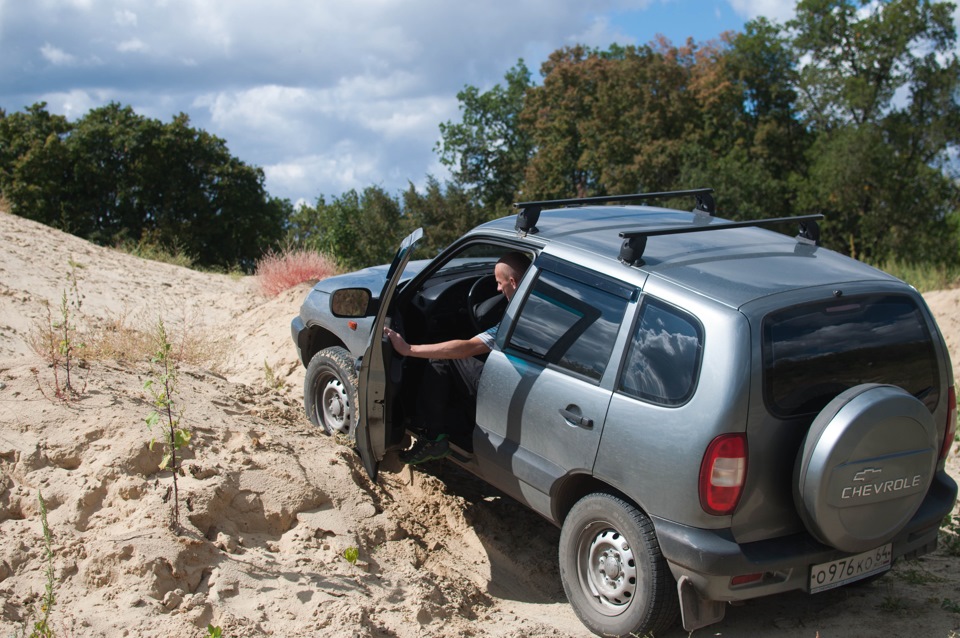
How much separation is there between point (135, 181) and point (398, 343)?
37236 millimetres

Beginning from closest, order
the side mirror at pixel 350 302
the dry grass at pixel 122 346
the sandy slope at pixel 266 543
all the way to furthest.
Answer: the sandy slope at pixel 266 543 < the side mirror at pixel 350 302 < the dry grass at pixel 122 346

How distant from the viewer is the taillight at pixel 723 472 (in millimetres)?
3521

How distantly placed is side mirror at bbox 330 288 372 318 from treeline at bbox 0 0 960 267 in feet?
87.7

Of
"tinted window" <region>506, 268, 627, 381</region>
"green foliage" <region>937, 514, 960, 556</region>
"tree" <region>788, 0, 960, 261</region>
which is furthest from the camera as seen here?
"tree" <region>788, 0, 960, 261</region>

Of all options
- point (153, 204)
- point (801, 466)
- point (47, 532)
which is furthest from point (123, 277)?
point (153, 204)

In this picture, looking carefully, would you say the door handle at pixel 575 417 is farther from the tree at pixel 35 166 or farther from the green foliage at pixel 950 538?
the tree at pixel 35 166

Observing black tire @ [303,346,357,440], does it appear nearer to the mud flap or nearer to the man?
the man

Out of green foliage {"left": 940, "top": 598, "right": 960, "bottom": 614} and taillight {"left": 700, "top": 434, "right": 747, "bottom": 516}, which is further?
green foliage {"left": 940, "top": 598, "right": 960, "bottom": 614}

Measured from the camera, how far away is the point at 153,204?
3969cm

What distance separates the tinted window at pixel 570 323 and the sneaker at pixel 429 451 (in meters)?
0.86

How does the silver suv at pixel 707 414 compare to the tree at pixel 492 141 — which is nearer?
the silver suv at pixel 707 414

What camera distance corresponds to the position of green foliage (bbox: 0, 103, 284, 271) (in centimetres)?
3691

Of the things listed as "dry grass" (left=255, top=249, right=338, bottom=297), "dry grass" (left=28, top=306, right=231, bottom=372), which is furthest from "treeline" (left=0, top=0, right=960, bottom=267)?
"dry grass" (left=28, top=306, right=231, bottom=372)

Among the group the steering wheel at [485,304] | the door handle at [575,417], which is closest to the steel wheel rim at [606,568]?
the door handle at [575,417]
